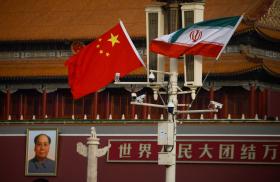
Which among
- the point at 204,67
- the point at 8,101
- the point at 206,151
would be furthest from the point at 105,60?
the point at 8,101

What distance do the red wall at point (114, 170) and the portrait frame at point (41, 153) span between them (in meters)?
0.28

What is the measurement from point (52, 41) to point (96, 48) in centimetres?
2617

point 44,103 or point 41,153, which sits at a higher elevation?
point 44,103

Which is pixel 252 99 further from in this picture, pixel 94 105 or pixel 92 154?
pixel 92 154

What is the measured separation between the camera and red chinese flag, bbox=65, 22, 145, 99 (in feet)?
141

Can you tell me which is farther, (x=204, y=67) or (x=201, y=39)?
(x=204, y=67)

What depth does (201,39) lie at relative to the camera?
4150cm

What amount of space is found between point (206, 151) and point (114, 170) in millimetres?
4575

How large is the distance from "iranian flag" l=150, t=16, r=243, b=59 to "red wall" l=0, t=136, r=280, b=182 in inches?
672

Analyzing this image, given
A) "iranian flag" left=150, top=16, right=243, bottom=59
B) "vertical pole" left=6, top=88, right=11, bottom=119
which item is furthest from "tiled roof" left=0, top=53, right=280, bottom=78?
"iranian flag" left=150, top=16, right=243, bottom=59

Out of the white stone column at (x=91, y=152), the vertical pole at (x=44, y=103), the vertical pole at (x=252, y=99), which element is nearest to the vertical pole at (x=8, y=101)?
the vertical pole at (x=44, y=103)

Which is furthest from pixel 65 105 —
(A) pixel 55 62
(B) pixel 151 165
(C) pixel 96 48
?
(C) pixel 96 48

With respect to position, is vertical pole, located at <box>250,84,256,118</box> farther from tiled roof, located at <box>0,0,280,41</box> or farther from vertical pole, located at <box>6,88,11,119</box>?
vertical pole, located at <box>6,88,11,119</box>

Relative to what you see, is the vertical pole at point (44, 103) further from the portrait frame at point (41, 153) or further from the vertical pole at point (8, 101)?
the portrait frame at point (41, 153)
